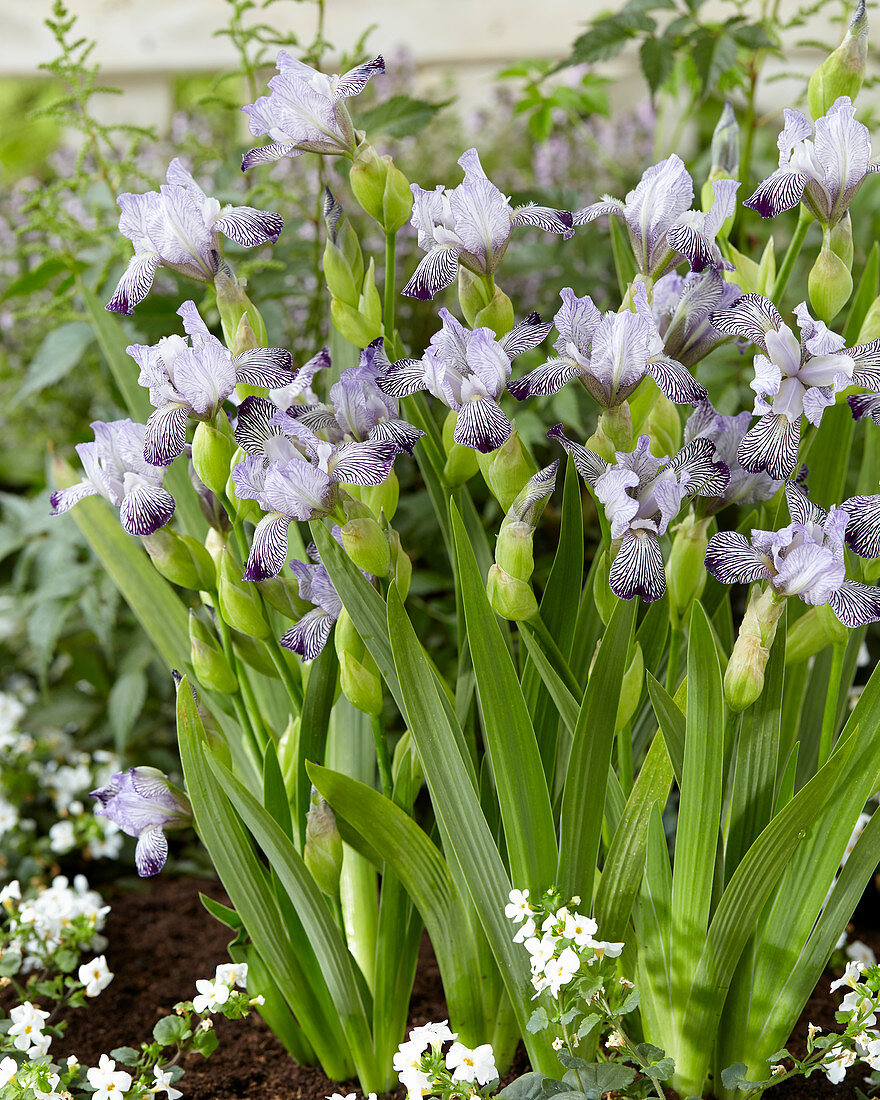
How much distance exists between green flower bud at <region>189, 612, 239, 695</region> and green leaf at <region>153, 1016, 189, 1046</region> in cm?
25

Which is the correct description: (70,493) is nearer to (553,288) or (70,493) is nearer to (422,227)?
(422,227)

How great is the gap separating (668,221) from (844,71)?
0.20 metres

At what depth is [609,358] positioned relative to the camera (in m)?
0.60

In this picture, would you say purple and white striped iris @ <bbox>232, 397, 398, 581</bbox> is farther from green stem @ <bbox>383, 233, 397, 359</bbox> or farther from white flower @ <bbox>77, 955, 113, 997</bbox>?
white flower @ <bbox>77, 955, 113, 997</bbox>

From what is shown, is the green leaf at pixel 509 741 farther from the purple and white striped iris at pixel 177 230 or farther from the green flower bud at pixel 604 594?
the purple and white striped iris at pixel 177 230

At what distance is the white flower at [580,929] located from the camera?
0.62 m

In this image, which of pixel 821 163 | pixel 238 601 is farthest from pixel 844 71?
pixel 238 601

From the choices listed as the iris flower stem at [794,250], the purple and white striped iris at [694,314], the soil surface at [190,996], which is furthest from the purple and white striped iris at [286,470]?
the soil surface at [190,996]

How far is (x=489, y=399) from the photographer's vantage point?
61cm

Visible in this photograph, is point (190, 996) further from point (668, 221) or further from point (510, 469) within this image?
point (668, 221)

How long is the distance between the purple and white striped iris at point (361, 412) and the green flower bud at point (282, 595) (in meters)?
0.13

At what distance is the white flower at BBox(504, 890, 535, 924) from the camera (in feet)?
2.12

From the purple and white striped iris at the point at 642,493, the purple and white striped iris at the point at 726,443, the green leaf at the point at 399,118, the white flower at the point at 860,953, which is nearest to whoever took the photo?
the purple and white striped iris at the point at 642,493

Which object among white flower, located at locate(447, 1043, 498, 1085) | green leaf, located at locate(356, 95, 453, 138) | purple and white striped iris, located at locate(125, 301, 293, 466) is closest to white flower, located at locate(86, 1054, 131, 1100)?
white flower, located at locate(447, 1043, 498, 1085)
